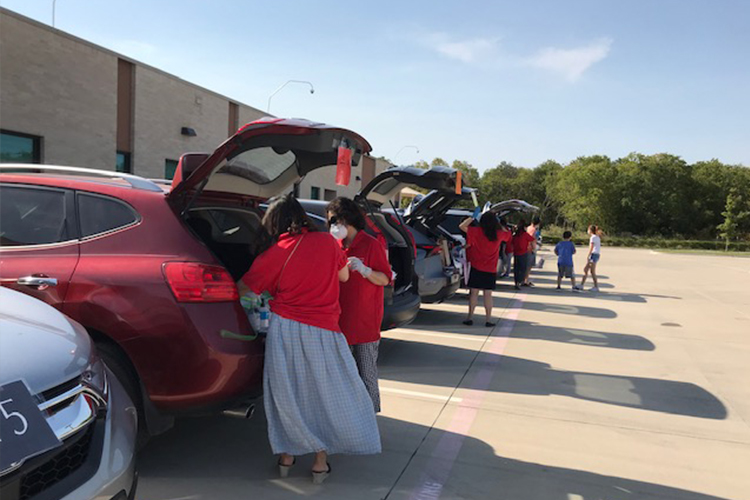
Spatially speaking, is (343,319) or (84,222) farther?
(343,319)

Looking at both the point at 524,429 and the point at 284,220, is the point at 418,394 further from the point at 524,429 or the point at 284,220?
the point at 284,220

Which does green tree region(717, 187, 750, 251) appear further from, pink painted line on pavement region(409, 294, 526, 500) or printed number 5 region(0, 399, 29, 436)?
printed number 5 region(0, 399, 29, 436)

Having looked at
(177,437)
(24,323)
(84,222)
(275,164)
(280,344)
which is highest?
(275,164)

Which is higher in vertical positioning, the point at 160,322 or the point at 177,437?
the point at 160,322

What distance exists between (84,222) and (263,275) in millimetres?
1119

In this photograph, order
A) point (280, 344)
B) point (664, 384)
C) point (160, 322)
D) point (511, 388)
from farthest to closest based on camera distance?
1. point (664, 384)
2. point (511, 388)
3. point (280, 344)
4. point (160, 322)

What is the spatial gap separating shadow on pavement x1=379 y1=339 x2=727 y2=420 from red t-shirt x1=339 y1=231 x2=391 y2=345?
1.92 metres

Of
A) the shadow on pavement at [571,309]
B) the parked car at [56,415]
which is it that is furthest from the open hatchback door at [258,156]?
the shadow on pavement at [571,309]

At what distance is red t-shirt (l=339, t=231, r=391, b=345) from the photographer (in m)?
3.97

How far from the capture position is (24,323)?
2.23 m

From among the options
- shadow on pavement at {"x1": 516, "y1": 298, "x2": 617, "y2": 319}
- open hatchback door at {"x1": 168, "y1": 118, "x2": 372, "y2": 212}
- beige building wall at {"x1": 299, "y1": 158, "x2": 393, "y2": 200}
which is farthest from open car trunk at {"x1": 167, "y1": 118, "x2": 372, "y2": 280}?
beige building wall at {"x1": 299, "y1": 158, "x2": 393, "y2": 200}

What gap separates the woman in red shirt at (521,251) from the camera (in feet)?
44.3

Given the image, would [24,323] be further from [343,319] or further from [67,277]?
[343,319]

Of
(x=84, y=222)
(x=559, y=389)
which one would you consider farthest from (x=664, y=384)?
(x=84, y=222)
